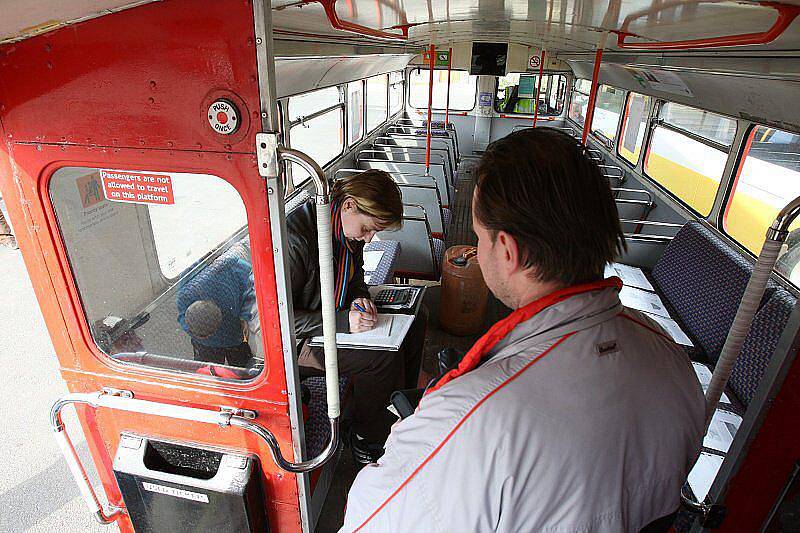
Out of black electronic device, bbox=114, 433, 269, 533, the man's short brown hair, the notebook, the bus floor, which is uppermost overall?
the man's short brown hair

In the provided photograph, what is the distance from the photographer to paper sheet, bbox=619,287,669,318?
3740mm

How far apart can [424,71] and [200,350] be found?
11.1m

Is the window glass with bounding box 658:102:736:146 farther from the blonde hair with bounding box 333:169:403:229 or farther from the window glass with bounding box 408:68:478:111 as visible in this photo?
the window glass with bounding box 408:68:478:111

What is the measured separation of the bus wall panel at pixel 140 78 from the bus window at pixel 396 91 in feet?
28.9

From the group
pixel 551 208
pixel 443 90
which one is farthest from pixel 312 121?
pixel 551 208

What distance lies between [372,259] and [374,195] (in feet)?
6.19

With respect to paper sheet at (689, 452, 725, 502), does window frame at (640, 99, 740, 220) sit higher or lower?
higher

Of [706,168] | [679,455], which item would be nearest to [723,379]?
[679,455]

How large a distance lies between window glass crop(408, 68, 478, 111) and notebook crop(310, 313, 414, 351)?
31.8 feet

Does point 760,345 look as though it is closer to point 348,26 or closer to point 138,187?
point 348,26

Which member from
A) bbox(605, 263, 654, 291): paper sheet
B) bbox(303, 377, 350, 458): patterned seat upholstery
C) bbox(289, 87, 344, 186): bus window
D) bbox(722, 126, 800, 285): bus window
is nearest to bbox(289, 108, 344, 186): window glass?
bbox(289, 87, 344, 186): bus window

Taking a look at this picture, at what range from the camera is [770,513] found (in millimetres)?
1793

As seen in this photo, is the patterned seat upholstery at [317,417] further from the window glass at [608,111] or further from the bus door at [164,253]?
the window glass at [608,111]

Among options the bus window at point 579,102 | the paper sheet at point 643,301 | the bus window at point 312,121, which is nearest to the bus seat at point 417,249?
the bus window at point 312,121
